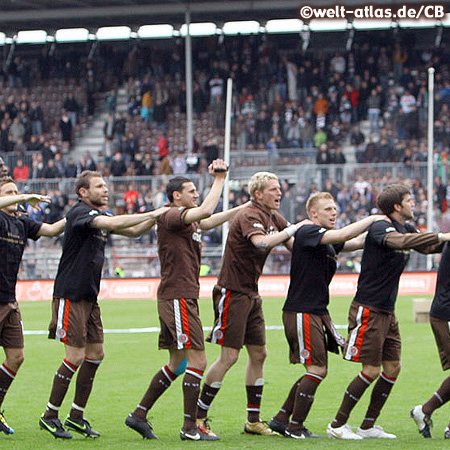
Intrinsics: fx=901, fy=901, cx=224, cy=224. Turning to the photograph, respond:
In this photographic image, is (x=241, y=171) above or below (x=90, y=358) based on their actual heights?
above

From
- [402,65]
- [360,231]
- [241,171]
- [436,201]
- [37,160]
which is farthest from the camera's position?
[402,65]

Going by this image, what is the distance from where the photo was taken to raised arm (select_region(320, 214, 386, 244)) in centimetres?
783

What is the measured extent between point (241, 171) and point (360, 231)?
936 inches

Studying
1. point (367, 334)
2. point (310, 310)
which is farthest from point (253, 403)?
point (367, 334)

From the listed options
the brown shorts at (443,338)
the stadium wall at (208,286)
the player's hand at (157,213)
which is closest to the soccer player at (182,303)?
the player's hand at (157,213)

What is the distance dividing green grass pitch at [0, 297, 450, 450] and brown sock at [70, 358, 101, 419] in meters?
0.27

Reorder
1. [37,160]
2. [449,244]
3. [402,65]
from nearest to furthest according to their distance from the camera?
[449,244] → [37,160] → [402,65]

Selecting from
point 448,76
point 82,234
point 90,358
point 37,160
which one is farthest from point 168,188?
point 448,76

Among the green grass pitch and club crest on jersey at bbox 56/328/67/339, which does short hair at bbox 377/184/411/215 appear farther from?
club crest on jersey at bbox 56/328/67/339

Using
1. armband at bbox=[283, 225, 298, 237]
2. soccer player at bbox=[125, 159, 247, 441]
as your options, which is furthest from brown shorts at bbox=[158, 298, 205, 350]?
armband at bbox=[283, 225, 298, 237]

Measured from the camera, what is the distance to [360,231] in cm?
793

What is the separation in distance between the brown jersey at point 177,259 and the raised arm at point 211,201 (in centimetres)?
25

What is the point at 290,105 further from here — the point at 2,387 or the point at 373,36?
the point at 2,387

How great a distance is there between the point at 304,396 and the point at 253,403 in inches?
24.2
